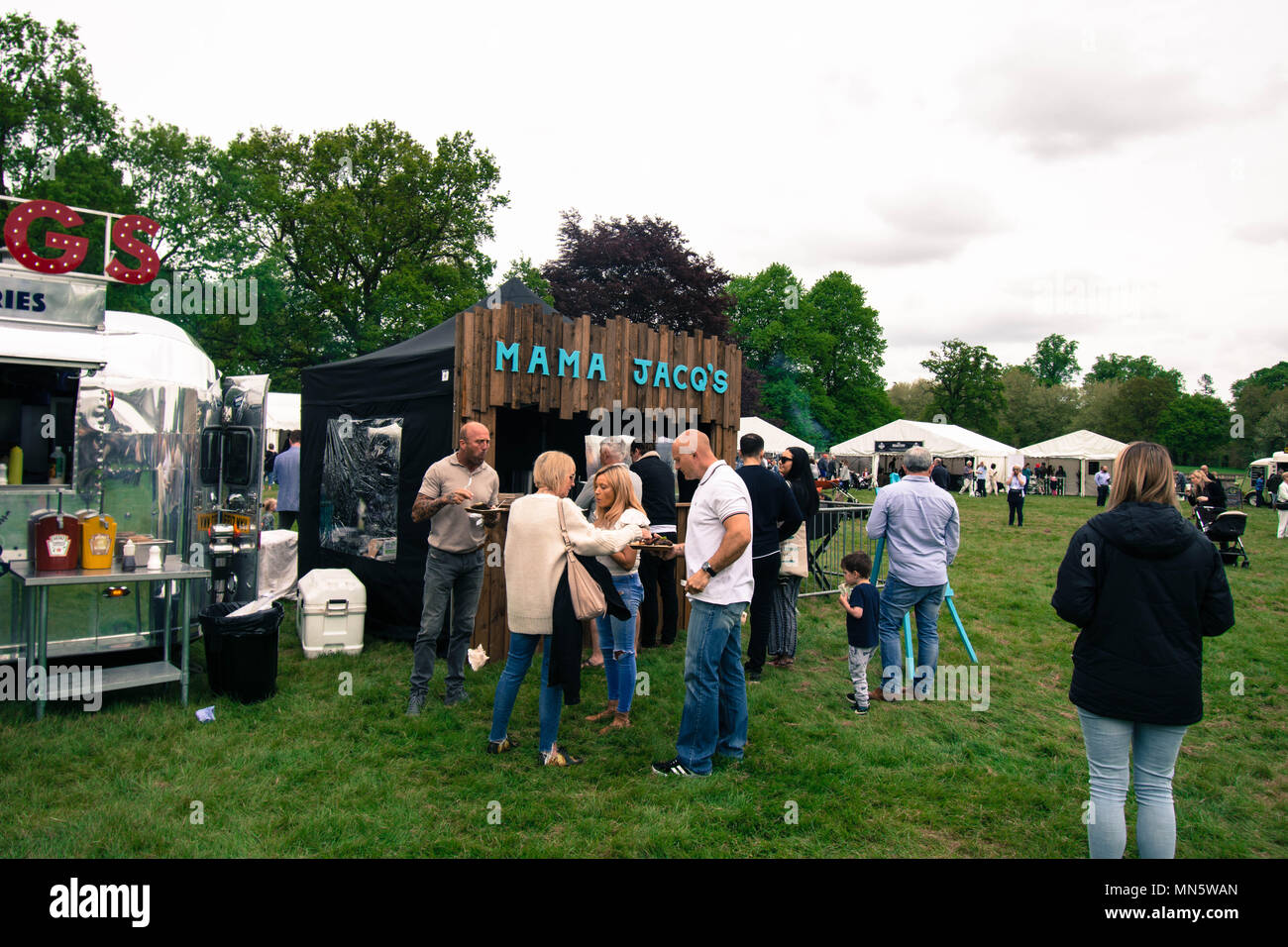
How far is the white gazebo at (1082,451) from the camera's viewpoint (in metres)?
35.7

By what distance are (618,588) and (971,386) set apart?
59.9 metres

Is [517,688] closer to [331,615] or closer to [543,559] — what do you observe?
[543,559]

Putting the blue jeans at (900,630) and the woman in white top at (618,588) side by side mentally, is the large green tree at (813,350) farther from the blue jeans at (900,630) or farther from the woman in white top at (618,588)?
the woman in white top at (618,588)

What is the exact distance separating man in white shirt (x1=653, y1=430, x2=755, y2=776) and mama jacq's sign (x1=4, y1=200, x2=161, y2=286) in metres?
3.74

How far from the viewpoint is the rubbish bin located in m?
5.38

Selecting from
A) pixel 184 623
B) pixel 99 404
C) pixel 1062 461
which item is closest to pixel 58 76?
pixel 99 404

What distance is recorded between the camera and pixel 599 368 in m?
7.49

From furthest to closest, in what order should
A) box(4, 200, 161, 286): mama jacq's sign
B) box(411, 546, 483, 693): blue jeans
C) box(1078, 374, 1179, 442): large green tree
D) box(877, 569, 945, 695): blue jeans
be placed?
box(1078, 374, 1179, 442): large green tree, box(877, 569, 945, 695): blue jeans, box(411, 546, 483, 693): blue jeans, box(4, 200, 161, 286): mama jacq's sign

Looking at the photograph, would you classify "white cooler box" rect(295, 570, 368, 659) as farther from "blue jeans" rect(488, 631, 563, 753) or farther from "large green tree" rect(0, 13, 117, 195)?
"large green tree" rect(0, 13, 117, 195)

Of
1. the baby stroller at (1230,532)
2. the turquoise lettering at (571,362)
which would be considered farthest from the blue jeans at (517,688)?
the baby stroller at (1230,532)

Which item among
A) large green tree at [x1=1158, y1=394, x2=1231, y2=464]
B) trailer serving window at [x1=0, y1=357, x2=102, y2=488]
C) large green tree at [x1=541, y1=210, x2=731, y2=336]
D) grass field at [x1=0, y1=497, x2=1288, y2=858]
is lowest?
grass field at [x1=0, y1=497, x2=1288, y2=858]

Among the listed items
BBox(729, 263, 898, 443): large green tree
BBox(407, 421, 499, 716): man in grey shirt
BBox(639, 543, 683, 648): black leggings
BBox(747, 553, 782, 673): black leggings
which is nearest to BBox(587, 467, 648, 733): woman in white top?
BBox(407, 421, 499, 716): man in grey shirt

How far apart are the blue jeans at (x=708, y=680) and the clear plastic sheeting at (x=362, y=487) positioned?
402cm

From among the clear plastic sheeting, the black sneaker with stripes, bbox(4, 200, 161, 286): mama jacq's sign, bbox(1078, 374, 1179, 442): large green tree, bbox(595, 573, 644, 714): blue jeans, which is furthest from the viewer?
bbox(1078, 374, 1179, 442): large green tree
